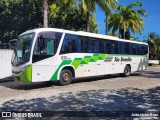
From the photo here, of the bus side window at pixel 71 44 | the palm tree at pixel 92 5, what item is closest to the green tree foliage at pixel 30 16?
the palm tree at pixel 92 5

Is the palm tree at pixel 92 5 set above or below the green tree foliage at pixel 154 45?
above

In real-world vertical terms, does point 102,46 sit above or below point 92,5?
below

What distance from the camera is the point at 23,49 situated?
13516 millimetres

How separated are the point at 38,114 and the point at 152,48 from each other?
5638 centimetres

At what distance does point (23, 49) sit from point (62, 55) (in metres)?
2.26

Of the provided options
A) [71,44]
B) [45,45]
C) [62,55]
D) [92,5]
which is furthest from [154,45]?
[45,45]

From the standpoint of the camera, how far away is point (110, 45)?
18.4m

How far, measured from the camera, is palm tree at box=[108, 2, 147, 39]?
35.8 m

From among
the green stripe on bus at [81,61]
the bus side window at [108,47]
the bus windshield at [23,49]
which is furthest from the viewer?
the bus side window at [108,47]

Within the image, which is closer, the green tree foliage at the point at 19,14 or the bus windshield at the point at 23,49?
the bus windshield at the point at 23,49

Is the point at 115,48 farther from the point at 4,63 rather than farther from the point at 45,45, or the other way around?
the point at 4,63

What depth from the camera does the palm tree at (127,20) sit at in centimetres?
3578

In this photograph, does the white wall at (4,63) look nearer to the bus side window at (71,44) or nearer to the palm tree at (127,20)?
the bus side window at (71,44)

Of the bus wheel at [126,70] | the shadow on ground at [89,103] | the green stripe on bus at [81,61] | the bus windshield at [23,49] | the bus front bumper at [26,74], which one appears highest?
the bus windshield at [23,49]
